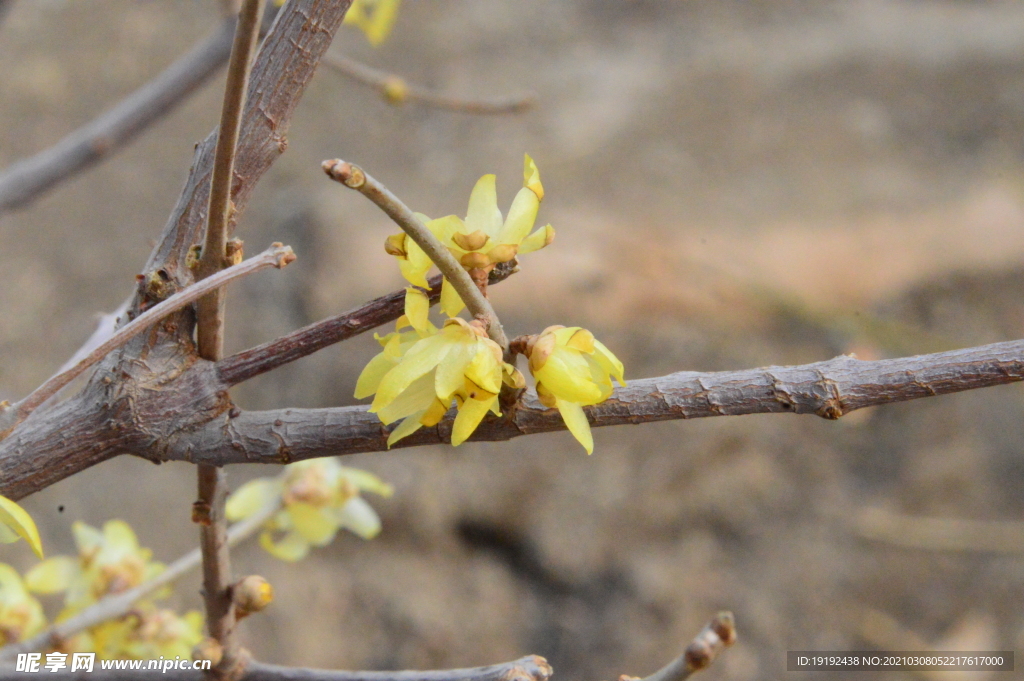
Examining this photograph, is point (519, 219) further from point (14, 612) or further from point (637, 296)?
point (637, 296)

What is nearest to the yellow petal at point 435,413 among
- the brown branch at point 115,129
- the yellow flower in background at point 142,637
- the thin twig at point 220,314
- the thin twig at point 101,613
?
the thin twig at point 220,314

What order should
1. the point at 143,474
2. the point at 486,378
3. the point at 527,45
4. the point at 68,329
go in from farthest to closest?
1. the point at 527,45
2. the point at 68,329
3. the point at 143,474
4. the point at 486,378

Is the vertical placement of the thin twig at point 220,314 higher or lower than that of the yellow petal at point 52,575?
higher

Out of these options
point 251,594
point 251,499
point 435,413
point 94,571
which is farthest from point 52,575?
point 435,413

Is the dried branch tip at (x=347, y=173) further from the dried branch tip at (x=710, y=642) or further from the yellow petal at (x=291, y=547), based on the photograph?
the yellow petal at (x=291, y=547)

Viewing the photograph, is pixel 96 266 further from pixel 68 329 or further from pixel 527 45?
pixel 527 45

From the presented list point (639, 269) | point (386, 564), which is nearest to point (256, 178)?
point (386, 564)
